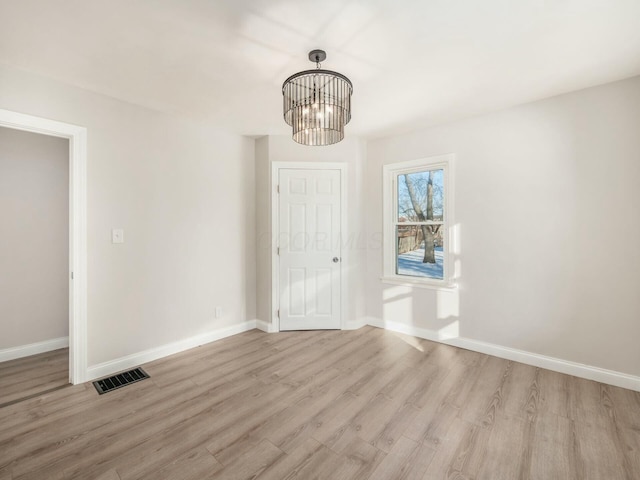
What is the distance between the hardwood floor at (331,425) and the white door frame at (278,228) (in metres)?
0.94

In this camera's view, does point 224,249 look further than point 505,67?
Yes

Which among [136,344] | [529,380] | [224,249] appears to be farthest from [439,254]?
[136,344]

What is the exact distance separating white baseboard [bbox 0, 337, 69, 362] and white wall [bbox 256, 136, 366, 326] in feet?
7.28

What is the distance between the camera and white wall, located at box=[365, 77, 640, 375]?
2500 millimetres

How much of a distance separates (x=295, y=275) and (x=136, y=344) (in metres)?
1.84

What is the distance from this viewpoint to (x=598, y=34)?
1.94 metres

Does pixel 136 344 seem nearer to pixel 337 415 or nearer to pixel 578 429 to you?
pixel 337 415

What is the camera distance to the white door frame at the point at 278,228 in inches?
150

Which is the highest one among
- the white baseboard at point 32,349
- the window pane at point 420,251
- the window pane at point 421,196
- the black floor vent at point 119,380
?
the window pane at point 421,196

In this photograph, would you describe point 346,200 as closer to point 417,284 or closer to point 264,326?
point 417,284

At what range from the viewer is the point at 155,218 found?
3090 mm

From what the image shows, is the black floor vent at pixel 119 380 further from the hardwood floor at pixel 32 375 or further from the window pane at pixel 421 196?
the window pane at pixel 421 196

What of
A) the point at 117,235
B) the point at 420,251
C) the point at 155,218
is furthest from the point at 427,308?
the point at 117,235

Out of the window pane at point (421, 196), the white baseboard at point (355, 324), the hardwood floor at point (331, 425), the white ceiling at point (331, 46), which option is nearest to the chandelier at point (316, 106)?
the white ceiling at point (331, 46)
